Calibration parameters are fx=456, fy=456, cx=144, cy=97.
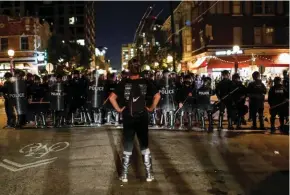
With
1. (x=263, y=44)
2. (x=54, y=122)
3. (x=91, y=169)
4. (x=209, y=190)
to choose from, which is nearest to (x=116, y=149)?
(x=91, y=169)

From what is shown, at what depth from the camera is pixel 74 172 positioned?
778 cm

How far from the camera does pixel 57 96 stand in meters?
13.7

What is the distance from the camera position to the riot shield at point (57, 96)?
13.7 meters

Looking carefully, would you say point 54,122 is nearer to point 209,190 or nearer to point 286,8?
point 209,190

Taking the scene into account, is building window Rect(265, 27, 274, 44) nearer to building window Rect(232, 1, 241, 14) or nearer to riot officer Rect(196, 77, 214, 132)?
building window Rect(232, 1, 241, 14)

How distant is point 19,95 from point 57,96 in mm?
1146

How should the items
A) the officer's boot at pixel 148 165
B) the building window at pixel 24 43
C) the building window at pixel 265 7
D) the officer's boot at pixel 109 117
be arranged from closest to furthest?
the officer's boot at pixel 148 165, the officer's boot at pixel 109 117, the building window at pixel 265 7, the building window at pixel 24 43

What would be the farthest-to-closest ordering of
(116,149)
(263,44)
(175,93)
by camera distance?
(263,44) < (175,93) < (116,149)

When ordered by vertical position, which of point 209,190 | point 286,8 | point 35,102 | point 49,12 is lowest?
point 209,190

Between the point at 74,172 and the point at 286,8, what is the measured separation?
125ft

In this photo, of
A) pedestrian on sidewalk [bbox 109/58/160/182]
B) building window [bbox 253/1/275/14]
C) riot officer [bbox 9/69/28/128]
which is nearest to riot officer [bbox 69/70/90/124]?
riot officer [bbox 9/69/28/128]

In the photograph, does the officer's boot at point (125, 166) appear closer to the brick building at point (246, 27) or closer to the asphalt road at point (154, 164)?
the asphalt road at point (154, 164)

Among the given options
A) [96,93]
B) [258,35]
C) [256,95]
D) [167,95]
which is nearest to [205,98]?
[167,95]

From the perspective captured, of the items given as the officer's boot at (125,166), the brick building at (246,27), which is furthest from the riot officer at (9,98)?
the brick building at (246,27)
